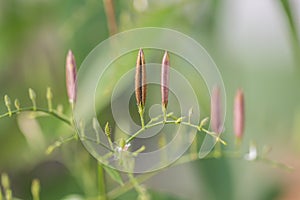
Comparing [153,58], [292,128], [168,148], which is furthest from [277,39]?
[168,148]

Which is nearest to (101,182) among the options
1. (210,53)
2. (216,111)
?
(216,111)

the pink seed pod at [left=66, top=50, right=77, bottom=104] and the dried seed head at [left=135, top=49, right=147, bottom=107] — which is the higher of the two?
the pink seed pod at [left=66, top=50, right=77, bottom=104]

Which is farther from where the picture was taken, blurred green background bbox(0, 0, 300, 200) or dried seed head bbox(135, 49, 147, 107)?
blurred green background bbox(0, 0, 300, 200)

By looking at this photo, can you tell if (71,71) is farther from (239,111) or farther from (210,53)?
(210,53)

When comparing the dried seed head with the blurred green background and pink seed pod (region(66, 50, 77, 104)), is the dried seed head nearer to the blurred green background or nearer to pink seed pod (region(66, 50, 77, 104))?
pink seed pod (region(66, 50, 77, 104))

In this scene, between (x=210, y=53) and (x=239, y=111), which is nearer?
(x=239, y=111)

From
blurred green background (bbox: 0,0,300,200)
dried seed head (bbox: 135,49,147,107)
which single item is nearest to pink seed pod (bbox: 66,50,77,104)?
dried seed head (bbox: 135,49,147,107)
